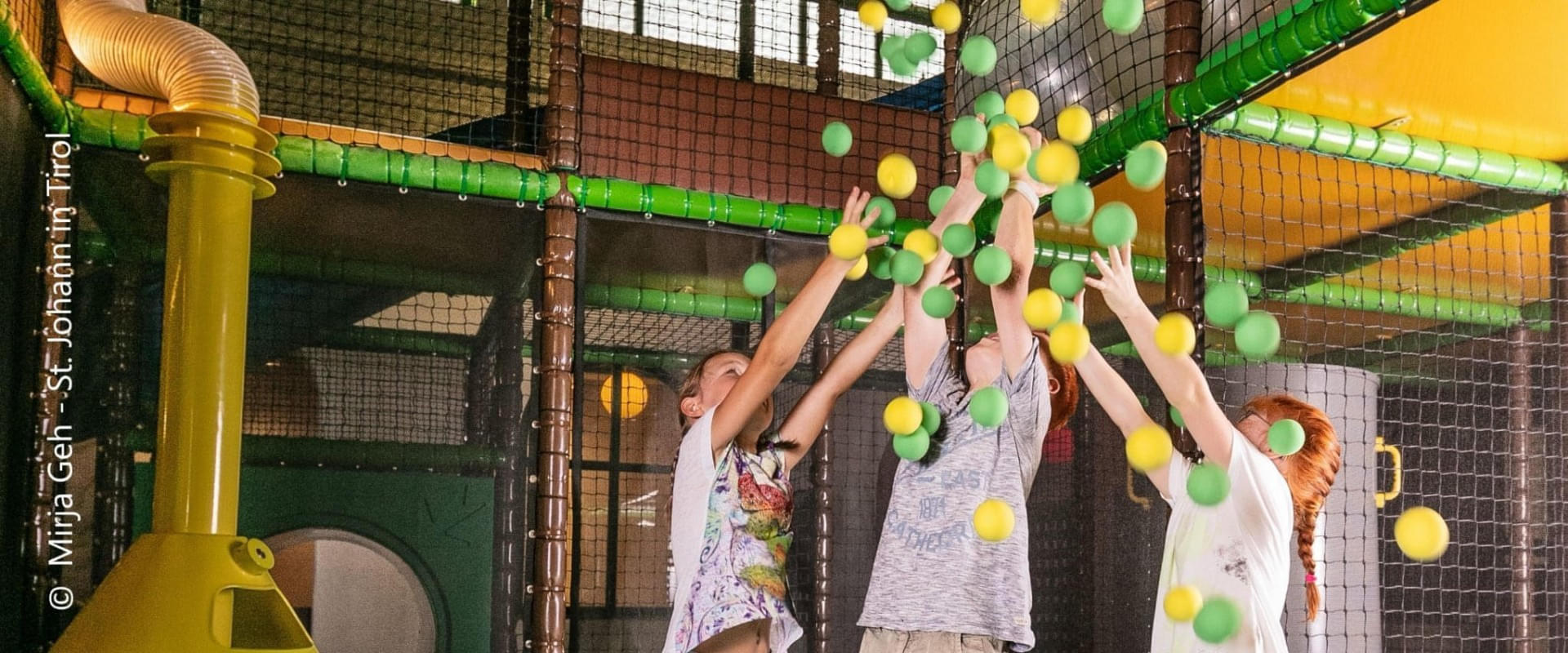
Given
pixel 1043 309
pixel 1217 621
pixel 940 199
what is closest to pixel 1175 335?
pixel 1043 309

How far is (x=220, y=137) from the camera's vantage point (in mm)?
2596

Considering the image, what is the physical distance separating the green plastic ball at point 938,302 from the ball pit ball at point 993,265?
0.17 meters

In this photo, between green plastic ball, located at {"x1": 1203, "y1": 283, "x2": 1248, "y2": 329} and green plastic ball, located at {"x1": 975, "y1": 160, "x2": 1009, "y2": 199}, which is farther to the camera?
green plastic ball, located at {"x1": 975, "y1": 160, "x2": 1009, "y2": 199}

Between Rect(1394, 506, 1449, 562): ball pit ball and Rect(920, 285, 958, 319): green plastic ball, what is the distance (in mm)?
880

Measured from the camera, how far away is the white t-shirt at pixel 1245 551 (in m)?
2.18

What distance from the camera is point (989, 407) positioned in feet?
7.58

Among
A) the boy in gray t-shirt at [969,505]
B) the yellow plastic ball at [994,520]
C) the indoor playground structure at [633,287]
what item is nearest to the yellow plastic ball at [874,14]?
the indoor playground structure at [633,287]

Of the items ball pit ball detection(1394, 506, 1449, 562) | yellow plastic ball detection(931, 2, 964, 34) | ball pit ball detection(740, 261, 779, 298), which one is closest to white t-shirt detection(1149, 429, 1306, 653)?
ball pit ball detection(1394, 506, 1449, 562)

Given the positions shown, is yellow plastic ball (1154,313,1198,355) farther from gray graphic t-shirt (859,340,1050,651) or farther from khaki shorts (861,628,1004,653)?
khaki shorts (861,628,1004,653)

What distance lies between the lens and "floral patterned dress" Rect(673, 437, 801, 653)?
270cm

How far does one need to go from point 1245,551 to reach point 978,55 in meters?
1.07

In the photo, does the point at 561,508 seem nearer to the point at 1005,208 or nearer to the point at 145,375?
the point at 145,375

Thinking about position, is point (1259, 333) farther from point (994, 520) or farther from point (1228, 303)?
point (994, 520)

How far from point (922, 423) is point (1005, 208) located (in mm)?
470
